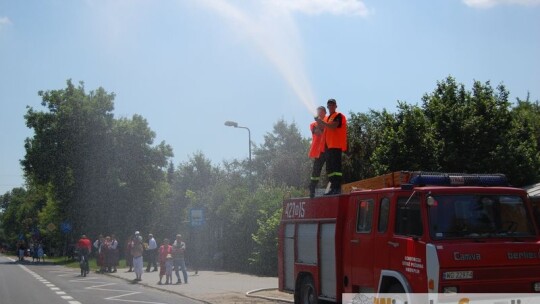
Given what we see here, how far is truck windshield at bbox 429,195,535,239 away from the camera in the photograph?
884 centimetres

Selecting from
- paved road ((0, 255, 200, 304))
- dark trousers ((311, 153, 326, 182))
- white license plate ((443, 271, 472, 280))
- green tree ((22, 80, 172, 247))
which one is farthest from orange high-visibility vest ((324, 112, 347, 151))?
green tree ((22, 80, 172, 247))

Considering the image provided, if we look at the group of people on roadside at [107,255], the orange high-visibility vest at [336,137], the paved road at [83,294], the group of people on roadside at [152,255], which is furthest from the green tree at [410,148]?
the group of people on roadside at [107,255]

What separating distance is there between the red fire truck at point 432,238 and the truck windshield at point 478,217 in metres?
0.01

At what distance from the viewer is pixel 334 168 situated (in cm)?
1235

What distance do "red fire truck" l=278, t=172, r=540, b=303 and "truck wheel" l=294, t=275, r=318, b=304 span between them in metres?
0.63

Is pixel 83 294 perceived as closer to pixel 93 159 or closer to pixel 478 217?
pixel 478 217

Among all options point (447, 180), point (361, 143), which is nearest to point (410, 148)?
point (361, 143)

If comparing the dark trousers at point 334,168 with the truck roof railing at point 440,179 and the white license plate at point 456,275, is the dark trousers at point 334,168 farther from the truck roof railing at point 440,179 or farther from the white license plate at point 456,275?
the white license plate at point 456,275

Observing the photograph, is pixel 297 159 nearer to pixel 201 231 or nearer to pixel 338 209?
pixel 201 231

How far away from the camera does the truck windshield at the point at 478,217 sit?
8.84 meters

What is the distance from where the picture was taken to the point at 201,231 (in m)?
35.5

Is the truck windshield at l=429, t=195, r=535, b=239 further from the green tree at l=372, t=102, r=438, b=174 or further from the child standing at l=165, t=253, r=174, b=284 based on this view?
the child standing at l=165, t=253, r=174, b=284

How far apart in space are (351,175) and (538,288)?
21310mm

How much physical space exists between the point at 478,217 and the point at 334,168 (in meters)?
3.71
